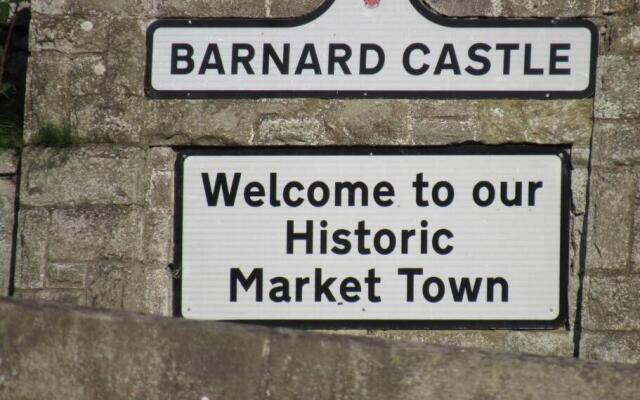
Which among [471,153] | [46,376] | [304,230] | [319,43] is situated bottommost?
[46,376]

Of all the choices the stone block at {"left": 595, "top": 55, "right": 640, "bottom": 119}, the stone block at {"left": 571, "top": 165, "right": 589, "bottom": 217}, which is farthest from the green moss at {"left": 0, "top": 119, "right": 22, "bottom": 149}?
the stone block at {"left": 595, "top": 55, "right": 640, "bottom": 119}

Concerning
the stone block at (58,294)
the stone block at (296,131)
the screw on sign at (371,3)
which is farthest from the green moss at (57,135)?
the screw on sign at (371,3)

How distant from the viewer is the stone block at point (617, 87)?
406 centimetres

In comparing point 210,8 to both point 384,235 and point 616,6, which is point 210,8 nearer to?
point 384,235

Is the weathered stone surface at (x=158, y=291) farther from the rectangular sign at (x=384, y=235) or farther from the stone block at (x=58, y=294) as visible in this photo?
the stone block at (x=58, y=294)

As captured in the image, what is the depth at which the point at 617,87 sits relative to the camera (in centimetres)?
407

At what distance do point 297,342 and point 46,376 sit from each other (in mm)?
734

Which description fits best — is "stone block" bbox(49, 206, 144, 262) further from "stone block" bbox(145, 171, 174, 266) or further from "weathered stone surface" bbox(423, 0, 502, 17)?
"weathered stone surface" bbox(423, 0, 502, 17)

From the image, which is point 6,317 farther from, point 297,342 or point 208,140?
point 208,140

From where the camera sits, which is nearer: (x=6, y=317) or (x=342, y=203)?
(x=6, y=317)

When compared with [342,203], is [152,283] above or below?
below

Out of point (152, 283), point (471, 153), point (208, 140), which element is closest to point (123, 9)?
point (208, 140)

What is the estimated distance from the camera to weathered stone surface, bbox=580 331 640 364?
4012 millimetres

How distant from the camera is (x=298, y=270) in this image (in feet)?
13.4
